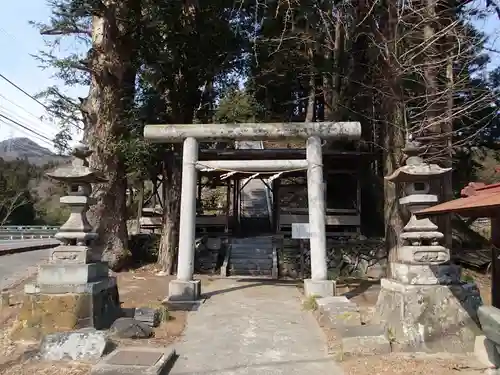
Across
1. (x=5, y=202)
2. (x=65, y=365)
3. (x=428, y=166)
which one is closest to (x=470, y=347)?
(x=428, y=166)

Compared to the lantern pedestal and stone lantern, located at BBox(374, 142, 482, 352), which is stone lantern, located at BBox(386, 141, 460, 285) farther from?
the lantern pedestal

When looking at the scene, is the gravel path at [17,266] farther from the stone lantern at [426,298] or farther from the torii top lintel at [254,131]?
the stone lantern at [426,298]

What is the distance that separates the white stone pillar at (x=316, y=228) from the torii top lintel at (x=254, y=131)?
31 cm

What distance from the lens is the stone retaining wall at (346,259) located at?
1659 cm

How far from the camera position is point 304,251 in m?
17.0

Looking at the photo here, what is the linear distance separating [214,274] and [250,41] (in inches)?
324

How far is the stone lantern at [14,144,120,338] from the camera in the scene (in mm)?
7609

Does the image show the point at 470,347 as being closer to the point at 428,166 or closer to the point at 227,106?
the point at 428,166

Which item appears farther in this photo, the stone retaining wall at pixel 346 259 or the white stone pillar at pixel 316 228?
the stone retaining wall at pixel 346 259

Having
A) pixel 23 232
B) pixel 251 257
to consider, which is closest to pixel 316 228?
pixel 251 257

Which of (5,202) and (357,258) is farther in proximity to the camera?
(5,202)

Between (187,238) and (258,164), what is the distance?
2.53m

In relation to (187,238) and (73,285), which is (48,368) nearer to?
(73,285)

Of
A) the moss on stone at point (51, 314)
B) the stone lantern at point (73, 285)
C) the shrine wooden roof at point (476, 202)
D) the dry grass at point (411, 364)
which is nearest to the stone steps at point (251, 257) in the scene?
the stone lantern at point (73, 285)
